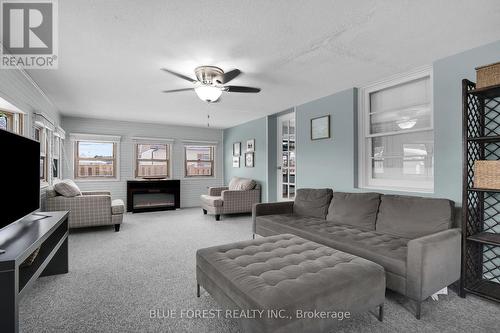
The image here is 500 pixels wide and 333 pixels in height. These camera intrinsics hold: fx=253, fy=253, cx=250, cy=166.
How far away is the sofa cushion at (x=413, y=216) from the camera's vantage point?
2475 mm

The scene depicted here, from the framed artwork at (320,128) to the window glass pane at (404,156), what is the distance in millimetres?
752

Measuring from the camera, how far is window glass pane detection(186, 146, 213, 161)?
300 inches

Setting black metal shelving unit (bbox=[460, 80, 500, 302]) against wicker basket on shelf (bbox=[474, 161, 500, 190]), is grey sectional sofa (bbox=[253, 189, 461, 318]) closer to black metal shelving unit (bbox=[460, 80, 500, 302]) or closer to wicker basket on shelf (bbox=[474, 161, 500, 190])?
black metal shelving unit (bbox=[460, 80, 500, 302])

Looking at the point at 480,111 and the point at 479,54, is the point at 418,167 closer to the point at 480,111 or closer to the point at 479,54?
the point at 480,111

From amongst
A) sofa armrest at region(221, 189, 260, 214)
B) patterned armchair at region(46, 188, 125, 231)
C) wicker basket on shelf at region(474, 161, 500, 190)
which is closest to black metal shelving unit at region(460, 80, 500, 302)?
wicker basket on shelf at region(474, 161, 500, 190)

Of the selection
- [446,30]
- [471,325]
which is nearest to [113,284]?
[471,325]

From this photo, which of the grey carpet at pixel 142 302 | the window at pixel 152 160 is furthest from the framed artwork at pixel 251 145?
the grey carpet at pixel 142 302

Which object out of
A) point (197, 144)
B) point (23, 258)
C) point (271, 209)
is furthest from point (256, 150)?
point (23, 258)

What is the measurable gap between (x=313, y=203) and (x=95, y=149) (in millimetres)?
5757

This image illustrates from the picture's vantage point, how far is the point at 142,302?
6.98 ft

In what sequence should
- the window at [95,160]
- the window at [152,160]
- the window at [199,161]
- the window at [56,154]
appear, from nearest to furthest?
the window at [56,154], the window at [95,160], the window at [152,160], the window at [199,161]

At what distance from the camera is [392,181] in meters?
3.48

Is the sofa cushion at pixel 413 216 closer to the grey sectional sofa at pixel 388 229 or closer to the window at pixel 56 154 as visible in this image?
the grey sectional sofa at pixel 388 229

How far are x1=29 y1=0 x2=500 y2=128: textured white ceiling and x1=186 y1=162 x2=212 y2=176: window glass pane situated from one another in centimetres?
382
